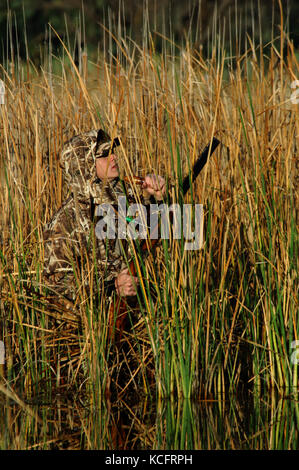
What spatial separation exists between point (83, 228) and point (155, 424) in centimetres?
109

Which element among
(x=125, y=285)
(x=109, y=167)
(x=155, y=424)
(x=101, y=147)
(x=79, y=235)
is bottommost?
(x=155, y=424)

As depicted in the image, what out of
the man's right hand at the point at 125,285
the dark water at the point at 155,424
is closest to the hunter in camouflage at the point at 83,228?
the man's right hand at the point at 125,285

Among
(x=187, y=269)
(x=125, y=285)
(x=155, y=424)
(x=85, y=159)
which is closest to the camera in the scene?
(x=155, y=424)

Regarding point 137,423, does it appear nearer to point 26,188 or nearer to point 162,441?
point 162,441

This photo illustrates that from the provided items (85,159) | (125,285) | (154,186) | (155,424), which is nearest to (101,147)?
(85,159)

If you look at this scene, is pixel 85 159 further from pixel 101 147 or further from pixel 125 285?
pixel 125 285

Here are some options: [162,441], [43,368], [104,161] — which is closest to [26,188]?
[104,161]

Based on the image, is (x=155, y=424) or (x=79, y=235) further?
(x=79, y=235)

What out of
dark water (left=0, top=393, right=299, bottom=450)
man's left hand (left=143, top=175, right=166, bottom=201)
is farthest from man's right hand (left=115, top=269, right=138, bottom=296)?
dark water (left=0, top=393, right=299, bottom=450)

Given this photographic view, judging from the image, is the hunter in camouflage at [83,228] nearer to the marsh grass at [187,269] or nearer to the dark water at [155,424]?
the marsh grass at [187,269]

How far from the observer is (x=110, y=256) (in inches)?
157

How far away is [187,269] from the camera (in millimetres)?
3508
